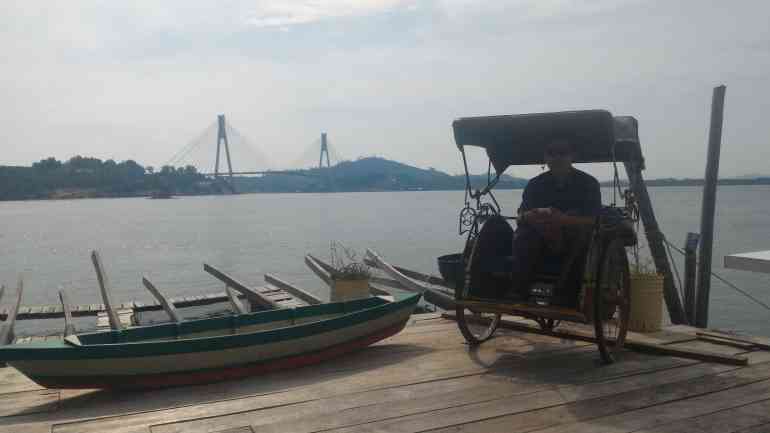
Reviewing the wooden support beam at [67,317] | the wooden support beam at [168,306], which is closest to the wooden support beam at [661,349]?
the wooden support beam at [67,317]

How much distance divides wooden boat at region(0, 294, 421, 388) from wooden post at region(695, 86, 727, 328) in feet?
12.1

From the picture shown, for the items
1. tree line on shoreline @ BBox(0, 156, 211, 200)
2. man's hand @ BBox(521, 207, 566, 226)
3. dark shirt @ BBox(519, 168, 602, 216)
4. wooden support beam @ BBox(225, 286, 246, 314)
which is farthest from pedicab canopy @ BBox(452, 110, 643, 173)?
tree line on shoreline @ BBox(0, 156, 211, 200)

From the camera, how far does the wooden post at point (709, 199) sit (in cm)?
716

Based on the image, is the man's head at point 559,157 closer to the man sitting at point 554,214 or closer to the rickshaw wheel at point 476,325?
the man sitting at point 554,214

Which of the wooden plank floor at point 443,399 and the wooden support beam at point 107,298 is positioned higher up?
the wooden plank floor at point 443,399

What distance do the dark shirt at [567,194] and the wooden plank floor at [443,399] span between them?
1.07 metres

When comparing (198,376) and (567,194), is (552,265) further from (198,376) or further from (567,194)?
(198,376)

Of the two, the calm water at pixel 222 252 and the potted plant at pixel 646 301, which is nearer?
the potted plant at pixel 646 301

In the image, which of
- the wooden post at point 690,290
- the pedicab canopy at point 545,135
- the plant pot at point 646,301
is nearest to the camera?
the pedicab canopy at point 545,135

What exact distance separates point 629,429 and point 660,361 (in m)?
Result: 1.58

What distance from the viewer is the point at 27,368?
4016 millimetres

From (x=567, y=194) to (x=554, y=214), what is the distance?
0.60m

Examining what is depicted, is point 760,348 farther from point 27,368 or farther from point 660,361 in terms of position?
point 27,368

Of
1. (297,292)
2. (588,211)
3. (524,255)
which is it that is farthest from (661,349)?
(297,292)
